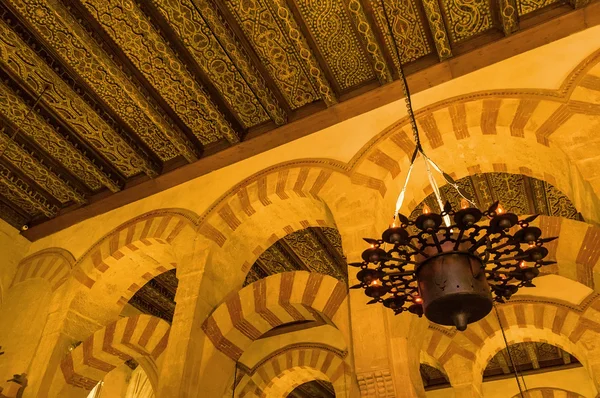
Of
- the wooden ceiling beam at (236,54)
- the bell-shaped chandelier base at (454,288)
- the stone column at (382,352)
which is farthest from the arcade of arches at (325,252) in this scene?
the bell-shaped chandelier base at (454,288)

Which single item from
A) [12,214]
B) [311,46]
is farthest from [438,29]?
[12,214]

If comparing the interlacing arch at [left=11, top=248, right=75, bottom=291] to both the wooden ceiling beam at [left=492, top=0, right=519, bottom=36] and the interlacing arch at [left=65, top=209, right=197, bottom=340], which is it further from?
the wooden ceiling beam at [left=492, top=0, right=519, bottom=36]

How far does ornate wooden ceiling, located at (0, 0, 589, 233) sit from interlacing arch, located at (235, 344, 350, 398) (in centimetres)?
261

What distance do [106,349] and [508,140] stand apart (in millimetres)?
3504

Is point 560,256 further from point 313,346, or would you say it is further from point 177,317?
point 313,346

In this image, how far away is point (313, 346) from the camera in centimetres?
569

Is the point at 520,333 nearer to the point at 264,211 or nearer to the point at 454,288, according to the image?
the point at 264,211

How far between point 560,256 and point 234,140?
2.60m

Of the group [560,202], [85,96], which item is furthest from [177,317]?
[560,202]

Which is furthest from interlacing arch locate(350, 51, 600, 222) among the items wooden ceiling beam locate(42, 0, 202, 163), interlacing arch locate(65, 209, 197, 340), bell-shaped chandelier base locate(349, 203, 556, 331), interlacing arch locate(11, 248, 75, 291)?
interlacing arch locate(11, 248, 75, 291)

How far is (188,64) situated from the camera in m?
3.80

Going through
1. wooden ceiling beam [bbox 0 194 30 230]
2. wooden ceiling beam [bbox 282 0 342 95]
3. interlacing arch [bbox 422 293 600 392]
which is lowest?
interlacing arch [bbox 422 293 600 392]

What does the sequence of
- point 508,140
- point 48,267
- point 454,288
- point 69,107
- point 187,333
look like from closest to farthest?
point 454,288 < point 508,140 < point 187,333 < point 69,107 < point 48,267

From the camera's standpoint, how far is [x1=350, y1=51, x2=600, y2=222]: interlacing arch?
Answer: 3.01m
